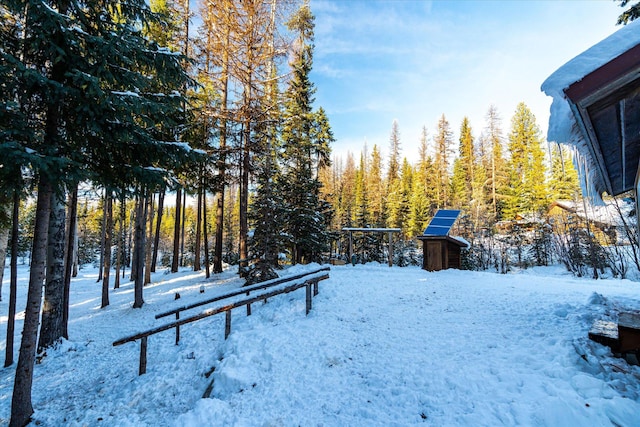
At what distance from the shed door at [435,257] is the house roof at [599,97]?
9140mm

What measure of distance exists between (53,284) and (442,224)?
13.7m

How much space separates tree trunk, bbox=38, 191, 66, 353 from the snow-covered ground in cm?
41

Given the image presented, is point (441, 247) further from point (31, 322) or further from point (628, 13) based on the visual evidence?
point (31, 322)

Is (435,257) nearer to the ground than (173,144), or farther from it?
nearer to the ground

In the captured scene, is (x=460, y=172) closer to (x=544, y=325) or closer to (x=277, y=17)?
(x=277, y=17)

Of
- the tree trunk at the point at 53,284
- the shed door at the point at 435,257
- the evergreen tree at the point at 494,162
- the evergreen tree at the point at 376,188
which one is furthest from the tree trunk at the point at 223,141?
the evergreen tree at the point at 494,162

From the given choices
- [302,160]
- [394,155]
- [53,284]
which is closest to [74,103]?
[53,284]

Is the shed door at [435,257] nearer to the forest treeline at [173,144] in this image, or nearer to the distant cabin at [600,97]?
the forest treeline at [173,144]

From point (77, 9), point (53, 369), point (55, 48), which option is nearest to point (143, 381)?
point (53, 369)

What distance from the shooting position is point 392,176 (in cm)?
3747

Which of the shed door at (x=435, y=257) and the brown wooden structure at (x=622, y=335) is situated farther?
the shed door at (x=435, y=257)

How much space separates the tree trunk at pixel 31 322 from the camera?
14.8 feet

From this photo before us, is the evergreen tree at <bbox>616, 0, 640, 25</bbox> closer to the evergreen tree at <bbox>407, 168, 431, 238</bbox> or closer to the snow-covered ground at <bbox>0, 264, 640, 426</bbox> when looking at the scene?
the snow-covered ground at <bbox>0, 264, 640, 426</bbox>

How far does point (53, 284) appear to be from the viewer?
7090mm
